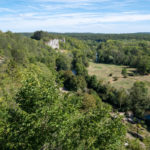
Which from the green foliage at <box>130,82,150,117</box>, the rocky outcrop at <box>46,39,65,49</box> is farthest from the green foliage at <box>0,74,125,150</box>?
the rocky outcrop at <box>46,39,65,49</box>

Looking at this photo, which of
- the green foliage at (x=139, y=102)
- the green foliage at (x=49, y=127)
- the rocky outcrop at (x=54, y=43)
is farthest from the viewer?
the rocky outcrop at (x=54, y=43)

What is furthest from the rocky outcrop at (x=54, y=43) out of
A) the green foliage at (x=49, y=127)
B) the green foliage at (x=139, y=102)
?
the green foliage at (x=49, y=127)

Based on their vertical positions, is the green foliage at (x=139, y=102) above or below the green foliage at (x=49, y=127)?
below

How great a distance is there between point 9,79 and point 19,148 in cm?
1946

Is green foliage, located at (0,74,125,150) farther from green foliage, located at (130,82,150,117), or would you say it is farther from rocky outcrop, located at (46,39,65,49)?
rocky outcrop, located at (46,39,65,49)

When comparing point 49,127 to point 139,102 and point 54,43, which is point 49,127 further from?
point 54,43

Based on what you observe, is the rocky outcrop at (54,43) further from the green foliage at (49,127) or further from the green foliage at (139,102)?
the green foliage at (49,127)

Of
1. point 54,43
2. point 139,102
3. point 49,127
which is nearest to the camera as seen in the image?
point 49,127

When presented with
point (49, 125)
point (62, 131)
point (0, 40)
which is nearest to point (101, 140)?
point (62, 131)

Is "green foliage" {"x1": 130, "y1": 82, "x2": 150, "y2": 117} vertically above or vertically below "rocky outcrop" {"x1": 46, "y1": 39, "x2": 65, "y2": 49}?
below

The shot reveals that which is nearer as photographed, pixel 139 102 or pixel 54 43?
pixel 139 102

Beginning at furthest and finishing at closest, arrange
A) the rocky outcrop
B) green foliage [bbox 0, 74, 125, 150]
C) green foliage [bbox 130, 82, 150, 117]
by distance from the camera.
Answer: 1. the rocky outcrop
2. green foliage [bbox 130, 82, 150, 117]
3. green foliage [bbox 0, 74, 125, 150]

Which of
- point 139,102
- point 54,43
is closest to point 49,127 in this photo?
point 139,102

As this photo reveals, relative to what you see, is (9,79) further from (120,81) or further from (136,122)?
(120,81)
